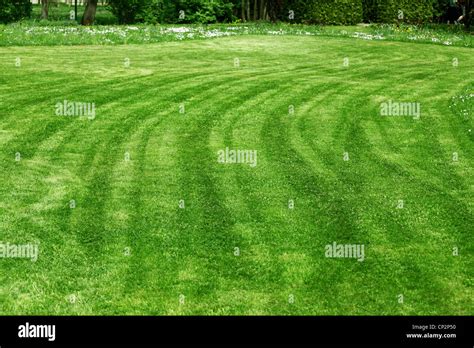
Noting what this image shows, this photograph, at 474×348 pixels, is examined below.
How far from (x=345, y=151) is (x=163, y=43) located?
1911 centimetres

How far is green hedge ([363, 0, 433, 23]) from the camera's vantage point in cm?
5106

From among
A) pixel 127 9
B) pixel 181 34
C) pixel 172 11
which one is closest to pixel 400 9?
pixel 172 11

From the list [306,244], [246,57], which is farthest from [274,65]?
[306,244]

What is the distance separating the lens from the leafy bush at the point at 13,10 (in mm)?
48812

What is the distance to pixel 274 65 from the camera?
28.4 m

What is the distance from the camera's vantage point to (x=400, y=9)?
51.0 metres

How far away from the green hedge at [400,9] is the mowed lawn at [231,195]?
27.3 meters

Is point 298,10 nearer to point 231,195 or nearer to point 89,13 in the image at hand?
point 89,13

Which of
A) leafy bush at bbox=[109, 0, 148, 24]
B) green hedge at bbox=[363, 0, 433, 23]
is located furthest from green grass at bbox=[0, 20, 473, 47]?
leafy bush at bbox=[109, 0, 148, 24]

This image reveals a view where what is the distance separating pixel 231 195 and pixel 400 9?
41564 mm

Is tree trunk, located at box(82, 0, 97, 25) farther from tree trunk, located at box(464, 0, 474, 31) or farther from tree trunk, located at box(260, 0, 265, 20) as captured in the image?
tree trunk, located at box(464, 0, 474, 31)

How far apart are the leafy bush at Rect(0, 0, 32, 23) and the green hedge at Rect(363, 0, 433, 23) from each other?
82.4 ft

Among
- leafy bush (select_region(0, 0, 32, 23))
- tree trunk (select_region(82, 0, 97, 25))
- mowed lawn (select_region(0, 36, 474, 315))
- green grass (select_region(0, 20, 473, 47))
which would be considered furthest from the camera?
leafy bush (select_region(0, 0, 32, 23))
